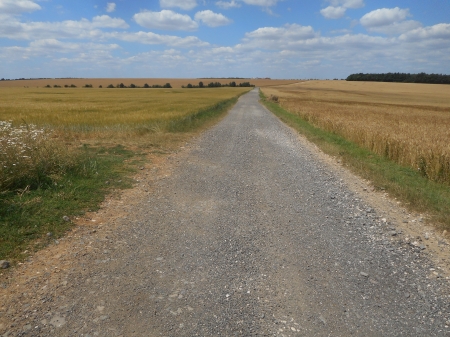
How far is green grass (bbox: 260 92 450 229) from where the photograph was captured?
6.13 meters

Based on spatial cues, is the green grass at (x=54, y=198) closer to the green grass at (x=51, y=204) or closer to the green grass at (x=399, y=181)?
the green grass at (x=51, y=204)

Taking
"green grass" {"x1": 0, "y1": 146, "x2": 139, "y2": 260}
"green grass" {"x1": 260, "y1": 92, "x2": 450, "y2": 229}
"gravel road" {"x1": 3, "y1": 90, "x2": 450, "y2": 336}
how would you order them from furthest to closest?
"green grass" {"x1": 260, "y1": 92, "x2": 450, "y2": 229}, "green grass" {"x1": 0, "y1": 146, "x2": 139, "y2": 260}, "gravel road" {"x1": 3, "y1": 90, "x2": 450, "y2": 336}

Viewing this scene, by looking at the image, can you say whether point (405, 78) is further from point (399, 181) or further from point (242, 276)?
point (242, 276)

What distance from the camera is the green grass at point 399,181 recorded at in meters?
6.13

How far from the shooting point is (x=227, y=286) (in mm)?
3621

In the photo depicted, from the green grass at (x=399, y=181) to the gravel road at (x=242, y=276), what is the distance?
967mm

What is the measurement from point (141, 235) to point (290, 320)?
257 cm

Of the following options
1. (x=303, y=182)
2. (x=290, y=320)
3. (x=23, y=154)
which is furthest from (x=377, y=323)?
(x=23, y=154)

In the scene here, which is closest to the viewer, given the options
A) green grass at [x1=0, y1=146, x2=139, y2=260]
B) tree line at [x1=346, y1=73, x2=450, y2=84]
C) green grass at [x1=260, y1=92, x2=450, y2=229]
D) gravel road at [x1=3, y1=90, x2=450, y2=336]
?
gravel road at [x1=3, y1=90, x2=450, y2=336]

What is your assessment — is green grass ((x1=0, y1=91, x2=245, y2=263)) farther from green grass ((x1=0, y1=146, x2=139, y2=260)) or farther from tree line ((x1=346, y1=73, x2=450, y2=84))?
tree line ((x1=346, y1=73, x2=450, y2=84))

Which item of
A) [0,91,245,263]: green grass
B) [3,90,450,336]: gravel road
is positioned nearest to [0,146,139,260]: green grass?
[0,91,245,263]: green grass

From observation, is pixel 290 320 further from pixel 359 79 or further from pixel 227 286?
pixel 359 79

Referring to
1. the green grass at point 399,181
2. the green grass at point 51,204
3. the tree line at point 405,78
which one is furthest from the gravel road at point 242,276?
the tree line at point 405,78

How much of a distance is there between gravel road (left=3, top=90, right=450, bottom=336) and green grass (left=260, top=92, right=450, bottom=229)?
967mm
